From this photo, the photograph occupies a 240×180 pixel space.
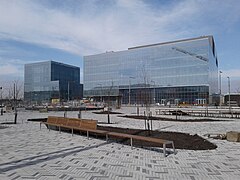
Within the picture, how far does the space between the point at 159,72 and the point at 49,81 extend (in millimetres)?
48181

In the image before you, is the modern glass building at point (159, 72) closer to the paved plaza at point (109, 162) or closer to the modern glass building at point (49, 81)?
the modern glass building at point (49, 81)

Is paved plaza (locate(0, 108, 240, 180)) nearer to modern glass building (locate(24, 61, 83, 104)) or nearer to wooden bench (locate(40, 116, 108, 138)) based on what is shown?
wooden bench (locate(40, 116, 108, 138))

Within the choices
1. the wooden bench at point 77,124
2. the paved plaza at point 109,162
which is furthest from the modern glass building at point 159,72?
the paved plaza at point 109,162

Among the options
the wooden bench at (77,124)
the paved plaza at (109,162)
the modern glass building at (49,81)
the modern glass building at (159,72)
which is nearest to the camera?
the paved plaza at (109,162)

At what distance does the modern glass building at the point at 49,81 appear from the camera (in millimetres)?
108312

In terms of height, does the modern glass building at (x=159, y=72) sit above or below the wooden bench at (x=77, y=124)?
above

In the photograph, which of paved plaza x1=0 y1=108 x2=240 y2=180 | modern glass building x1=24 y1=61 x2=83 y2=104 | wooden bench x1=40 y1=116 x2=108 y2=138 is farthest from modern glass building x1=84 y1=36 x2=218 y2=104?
paved plaza x1=0 y1=108 x2=240 y2=180

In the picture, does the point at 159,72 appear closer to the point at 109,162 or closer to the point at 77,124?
the point at 77,124

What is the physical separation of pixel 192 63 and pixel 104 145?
75588 mm

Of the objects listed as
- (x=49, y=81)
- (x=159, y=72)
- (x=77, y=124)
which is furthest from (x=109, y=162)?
(x=49, y=81)

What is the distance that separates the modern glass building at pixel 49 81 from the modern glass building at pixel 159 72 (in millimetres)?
11891

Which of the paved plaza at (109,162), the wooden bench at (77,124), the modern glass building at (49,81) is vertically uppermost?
the modern glass building at (49,81)

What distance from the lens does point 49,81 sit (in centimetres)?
10875

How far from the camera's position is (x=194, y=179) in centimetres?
577
